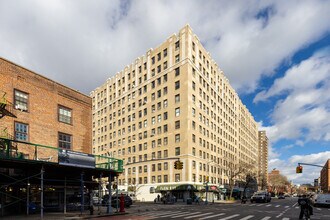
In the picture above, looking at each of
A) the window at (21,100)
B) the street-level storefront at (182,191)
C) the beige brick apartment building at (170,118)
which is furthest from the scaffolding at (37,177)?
the beige brick apartment building at (170,118)

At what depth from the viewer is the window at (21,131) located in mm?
26453

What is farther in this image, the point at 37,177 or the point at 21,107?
the point at 21,107

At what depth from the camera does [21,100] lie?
89.4 ft

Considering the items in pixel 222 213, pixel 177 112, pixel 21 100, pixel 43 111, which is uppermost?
pixel 177 112

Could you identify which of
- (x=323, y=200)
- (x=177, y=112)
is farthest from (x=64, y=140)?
(x=177, y=112)

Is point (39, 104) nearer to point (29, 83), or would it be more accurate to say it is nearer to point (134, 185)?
point (29, 83)

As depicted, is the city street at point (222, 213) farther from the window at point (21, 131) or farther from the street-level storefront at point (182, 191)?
the street-level storefront at point (182, 191)

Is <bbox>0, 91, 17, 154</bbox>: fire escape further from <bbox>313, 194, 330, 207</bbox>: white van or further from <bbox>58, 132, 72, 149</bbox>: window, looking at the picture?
<bbox>313, 194, 330, 207</bbox>: white van

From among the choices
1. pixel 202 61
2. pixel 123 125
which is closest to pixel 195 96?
pixel 202 61

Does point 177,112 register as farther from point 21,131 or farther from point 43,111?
point 21,131

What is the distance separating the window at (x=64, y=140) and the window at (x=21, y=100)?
467 cm

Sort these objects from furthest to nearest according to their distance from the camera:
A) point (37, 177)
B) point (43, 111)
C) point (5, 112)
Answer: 1. point (43, 111)
2. point (5, 112)
3. point (37, 177)

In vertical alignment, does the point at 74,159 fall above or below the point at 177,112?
below

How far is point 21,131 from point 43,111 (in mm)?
3031
